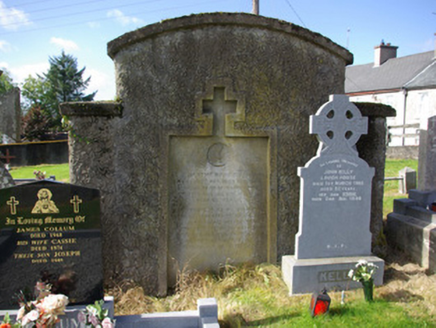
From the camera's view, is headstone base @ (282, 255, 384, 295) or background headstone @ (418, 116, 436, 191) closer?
headstone base @ (282, 255, 384, 295)

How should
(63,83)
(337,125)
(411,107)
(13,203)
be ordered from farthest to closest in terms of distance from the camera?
(63,83), (411,107), (337,125), (13,203)

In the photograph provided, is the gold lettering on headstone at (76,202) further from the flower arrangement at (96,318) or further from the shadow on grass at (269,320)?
the shadow on grass at (269,320)

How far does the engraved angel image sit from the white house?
76.9 feet

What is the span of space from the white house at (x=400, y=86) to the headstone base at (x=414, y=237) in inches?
749

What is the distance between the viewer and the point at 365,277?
409cm

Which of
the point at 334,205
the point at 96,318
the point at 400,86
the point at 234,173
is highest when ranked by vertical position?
the point at 400,86

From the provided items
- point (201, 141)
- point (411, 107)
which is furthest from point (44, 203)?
point (411, 107)

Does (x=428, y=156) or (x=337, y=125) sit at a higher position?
(x=337, y=125)

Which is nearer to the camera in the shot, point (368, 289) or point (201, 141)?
point (368, 289)

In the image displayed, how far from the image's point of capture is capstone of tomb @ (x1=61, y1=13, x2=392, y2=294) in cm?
472

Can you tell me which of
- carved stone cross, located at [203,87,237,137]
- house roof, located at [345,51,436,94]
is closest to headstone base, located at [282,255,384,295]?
carved stone cross, located at [203,87,237,137]

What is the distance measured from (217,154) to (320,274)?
2101mm

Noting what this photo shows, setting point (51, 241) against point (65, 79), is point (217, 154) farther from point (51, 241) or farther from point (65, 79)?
point (65, 79)

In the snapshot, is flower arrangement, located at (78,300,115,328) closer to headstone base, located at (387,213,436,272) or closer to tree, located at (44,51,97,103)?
headstone base, located at (387,213,436,272)
